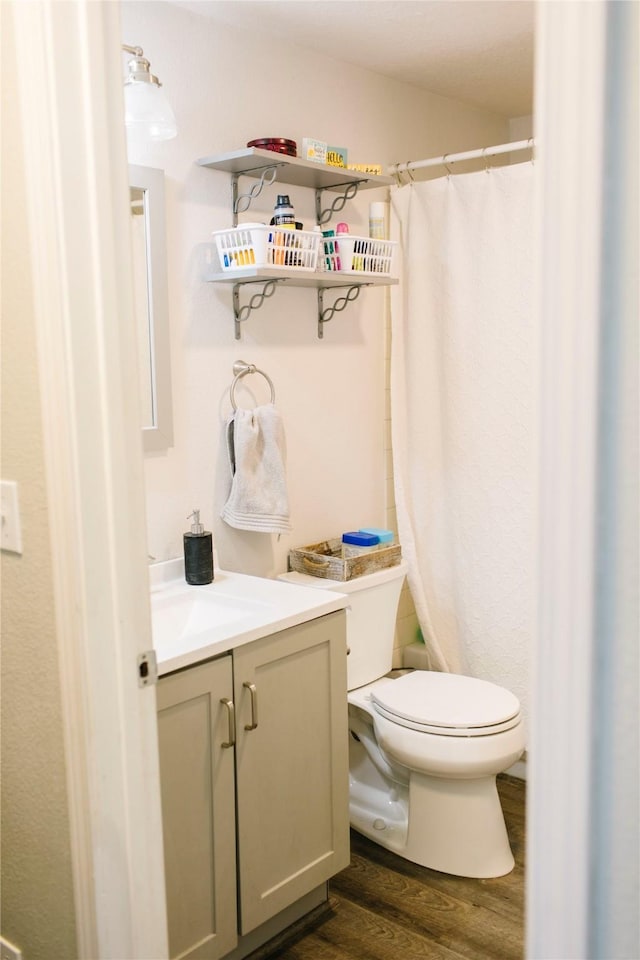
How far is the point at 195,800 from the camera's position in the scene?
193 centimetres

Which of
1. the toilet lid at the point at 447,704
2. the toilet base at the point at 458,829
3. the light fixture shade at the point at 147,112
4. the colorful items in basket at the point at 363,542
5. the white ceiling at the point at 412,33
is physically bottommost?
the toilet base at the point at 458,829

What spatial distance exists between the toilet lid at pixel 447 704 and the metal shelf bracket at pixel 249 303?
3.69 ft

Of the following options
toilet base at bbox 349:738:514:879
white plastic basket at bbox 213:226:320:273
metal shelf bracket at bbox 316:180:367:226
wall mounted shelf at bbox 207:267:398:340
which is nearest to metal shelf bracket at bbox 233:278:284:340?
wall mounted shelf at bbox 207:267:398:340

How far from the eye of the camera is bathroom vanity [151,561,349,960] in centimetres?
190

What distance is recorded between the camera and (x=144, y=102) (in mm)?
1992

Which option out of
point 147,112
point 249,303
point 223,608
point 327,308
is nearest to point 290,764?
Answer: point 223,608

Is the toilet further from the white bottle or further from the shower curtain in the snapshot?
the white bottle

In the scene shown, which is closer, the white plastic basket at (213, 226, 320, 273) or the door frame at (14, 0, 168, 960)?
the door frame at (14, 0, 168, 960)

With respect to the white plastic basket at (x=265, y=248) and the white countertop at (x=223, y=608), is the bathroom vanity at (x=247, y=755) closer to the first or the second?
the white countertop at (x=223, y=608)

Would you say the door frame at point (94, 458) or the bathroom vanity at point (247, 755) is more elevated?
the door frame at point (94, 458)

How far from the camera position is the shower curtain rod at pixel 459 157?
9.11 ft

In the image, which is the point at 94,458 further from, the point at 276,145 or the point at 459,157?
the point at 459,157

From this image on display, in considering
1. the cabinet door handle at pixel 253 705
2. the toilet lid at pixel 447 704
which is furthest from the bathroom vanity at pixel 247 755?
the toilet lid at pixel 447 704

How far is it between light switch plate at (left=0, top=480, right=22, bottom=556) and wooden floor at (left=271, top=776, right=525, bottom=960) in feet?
4.45
